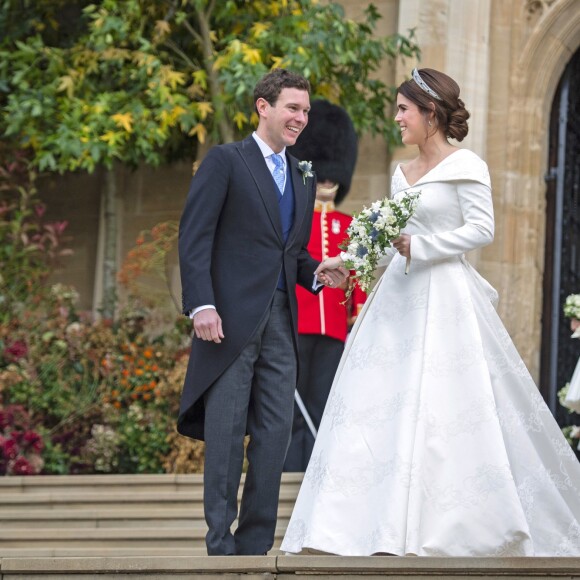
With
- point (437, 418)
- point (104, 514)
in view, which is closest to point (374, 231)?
point (437, 418)

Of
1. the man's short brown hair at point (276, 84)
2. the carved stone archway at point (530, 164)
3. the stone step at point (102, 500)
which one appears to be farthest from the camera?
the carved stone archway at point (530, 164)

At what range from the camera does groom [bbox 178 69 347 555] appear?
5543 mm

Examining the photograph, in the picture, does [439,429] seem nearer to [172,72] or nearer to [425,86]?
[425,86]

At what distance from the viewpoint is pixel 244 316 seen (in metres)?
5.61

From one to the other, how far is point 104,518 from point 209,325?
2.98m

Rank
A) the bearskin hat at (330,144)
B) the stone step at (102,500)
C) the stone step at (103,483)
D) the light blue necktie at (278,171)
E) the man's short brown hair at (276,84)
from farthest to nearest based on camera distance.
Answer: the bearskin hat at (330,144), the stone step at (103,483), the stone step at (102,500), the light blue necktie at (278,171), the man's short brown hair at (276,84)

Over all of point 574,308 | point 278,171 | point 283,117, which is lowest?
point 574,308

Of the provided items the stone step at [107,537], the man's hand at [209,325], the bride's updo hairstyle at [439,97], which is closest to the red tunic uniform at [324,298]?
the stone step at [107,537]

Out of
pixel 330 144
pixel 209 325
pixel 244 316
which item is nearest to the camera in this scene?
pixel 209 325

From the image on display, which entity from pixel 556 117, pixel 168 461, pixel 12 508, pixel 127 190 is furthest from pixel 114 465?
pixel 556 117

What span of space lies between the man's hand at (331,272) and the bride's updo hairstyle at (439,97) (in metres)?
0.63

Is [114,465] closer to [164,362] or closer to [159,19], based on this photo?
[164,362]

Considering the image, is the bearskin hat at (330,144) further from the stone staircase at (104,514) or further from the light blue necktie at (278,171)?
the light blue necktie at (278,171)

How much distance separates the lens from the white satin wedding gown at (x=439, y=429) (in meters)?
5.24
